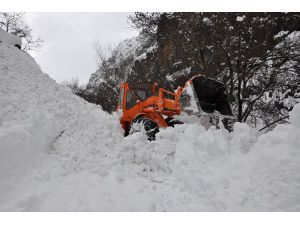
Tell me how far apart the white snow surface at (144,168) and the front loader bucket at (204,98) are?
37 centimetres

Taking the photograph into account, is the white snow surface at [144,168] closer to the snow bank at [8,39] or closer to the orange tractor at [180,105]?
the orange tractor at [180,105]

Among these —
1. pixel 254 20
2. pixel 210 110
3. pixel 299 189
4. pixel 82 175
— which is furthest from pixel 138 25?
pixel 299 189

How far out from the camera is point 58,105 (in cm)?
811

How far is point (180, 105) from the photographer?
6.85m

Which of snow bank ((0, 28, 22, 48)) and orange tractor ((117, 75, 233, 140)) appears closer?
orange tractor ((117, 75, 233, 140))

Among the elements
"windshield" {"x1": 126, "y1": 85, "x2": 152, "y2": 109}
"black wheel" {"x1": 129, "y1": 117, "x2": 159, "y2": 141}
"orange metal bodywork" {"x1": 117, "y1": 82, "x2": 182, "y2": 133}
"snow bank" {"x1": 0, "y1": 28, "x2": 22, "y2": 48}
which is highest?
"snow bank" {"x1": 0, "y1": 28, "x2": 22, "y2": 48}

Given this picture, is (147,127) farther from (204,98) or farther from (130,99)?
(130,99)

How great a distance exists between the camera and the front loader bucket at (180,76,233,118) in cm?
640

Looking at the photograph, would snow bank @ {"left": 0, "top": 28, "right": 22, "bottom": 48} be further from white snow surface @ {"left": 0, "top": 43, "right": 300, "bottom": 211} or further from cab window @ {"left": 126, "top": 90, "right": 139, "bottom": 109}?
cab window @ {"left": 126, "top": 90, "right": 139, "bottom": 109}

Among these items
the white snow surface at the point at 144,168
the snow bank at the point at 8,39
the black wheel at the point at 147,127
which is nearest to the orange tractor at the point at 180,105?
the black wheel at the point at 147,127

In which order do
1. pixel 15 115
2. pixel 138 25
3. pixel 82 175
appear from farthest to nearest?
1. pixel 138 25
2. pixel 15 115
3. pixel 82 175

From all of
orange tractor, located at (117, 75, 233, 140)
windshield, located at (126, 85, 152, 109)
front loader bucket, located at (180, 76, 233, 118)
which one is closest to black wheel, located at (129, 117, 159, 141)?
orange tractor, located at (117, 75, 233, 140)

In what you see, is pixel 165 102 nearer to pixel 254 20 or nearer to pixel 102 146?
pixel 102 146

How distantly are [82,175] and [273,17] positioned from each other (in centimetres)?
722
